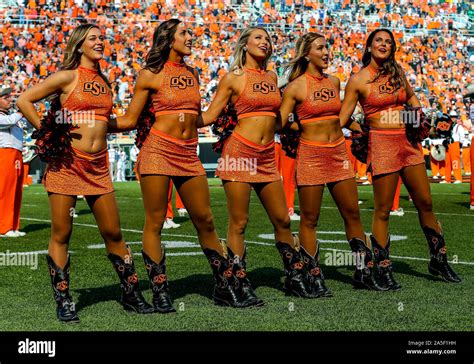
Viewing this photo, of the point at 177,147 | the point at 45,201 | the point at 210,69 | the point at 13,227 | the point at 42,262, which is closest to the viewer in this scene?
the point at 177,147

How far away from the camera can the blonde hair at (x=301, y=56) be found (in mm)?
6734

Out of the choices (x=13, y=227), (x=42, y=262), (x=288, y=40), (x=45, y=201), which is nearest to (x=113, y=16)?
(x=288, y=40)

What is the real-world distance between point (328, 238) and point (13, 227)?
13.1 feet

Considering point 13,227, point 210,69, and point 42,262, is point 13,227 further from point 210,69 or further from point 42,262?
point 210,69

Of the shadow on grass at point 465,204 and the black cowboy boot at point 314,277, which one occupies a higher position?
the black cowboy boot at point 314,277

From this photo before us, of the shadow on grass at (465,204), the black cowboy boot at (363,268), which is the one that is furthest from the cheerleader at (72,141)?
the shadow on grass at (465,204)

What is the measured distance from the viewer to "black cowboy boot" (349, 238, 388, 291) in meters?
6.84

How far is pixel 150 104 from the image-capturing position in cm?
603

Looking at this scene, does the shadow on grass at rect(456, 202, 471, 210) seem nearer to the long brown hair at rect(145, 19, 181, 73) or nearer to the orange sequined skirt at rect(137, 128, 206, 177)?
the orange sequined skirt at rect(137, 128, 206, 177)

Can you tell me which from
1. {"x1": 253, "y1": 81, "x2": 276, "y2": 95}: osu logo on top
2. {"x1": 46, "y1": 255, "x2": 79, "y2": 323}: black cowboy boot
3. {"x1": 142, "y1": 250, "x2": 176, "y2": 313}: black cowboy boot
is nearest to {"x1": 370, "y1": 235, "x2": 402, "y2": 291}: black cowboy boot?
{"x1": 253, "y1": 81, "x2": 276, "y2": 95}: osu logo on top

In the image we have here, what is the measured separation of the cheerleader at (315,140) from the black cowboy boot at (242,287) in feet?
1.84

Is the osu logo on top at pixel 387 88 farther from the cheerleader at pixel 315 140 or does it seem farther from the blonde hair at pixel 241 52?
the blonde hair at pixel 241 52

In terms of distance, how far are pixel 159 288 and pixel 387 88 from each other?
7.56 ft

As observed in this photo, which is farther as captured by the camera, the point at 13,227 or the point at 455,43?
the point at 455,43
